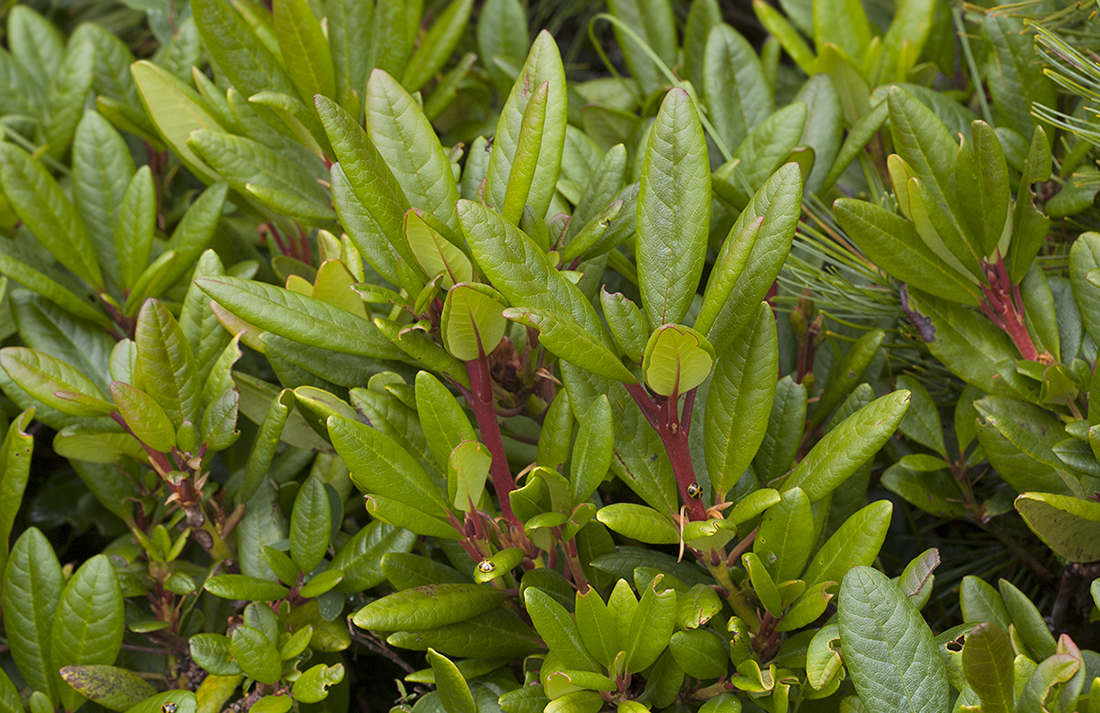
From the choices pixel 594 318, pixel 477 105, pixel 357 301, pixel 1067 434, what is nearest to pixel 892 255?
pixel 1067 434

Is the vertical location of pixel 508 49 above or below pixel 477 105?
above

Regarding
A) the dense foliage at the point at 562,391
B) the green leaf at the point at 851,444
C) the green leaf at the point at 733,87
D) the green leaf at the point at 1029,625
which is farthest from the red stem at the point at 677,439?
the green leaf at the point at 733,87

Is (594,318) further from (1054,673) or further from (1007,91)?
(1007,91)

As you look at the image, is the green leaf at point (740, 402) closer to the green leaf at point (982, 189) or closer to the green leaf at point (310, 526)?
the green leaf at point (982, 189)

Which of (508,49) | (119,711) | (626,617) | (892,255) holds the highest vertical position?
(508,49)

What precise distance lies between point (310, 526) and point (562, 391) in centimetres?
35

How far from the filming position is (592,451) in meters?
0.83

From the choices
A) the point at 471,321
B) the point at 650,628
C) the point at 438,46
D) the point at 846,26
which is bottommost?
the point at 650,628

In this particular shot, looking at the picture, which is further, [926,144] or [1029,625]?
[926,144]

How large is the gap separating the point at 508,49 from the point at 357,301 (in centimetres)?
80

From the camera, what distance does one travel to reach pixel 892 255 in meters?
0.98

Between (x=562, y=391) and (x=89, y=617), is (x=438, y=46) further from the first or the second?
(x=89, y=617)

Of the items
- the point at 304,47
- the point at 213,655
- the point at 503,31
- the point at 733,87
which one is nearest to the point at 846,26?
the point at 733,87

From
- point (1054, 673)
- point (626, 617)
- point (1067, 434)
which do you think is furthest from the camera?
point (1067, 434)
